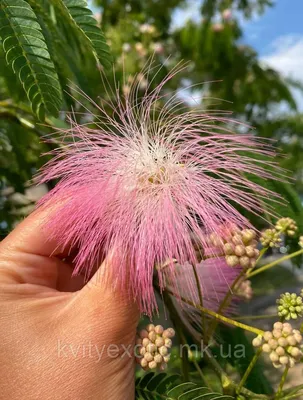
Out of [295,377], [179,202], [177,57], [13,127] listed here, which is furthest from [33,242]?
[177,57]

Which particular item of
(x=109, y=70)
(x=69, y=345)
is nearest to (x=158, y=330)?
(x=69, y=345)

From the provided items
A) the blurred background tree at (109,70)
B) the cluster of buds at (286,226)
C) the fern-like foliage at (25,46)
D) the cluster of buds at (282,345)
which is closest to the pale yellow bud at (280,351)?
the cluster of buds at (282,345)

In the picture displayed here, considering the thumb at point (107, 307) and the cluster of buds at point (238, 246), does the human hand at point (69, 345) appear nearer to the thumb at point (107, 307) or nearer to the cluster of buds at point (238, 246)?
the thumb at point (107, 307)

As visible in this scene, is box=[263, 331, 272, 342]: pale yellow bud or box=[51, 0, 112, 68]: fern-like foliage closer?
box=[263, 331, 272, 342]: pale yellow bud

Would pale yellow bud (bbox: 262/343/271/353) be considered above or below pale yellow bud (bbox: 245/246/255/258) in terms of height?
below

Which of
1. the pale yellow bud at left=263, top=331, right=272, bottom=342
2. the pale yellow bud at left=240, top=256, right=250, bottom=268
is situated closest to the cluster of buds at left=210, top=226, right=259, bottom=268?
the pale yellow bud at left=240, top=256, right=250, bottom=268

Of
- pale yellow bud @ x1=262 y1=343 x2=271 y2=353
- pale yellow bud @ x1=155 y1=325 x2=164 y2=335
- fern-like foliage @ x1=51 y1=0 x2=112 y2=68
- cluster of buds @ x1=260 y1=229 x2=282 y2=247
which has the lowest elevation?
pale yellow bud @ x1=155 y1=325 x2=164 y2=335

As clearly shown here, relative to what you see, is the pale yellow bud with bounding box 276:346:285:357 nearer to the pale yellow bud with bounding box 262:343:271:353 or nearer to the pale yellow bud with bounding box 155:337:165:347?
the pale yellow bud with bounding box 262:343:271:353
